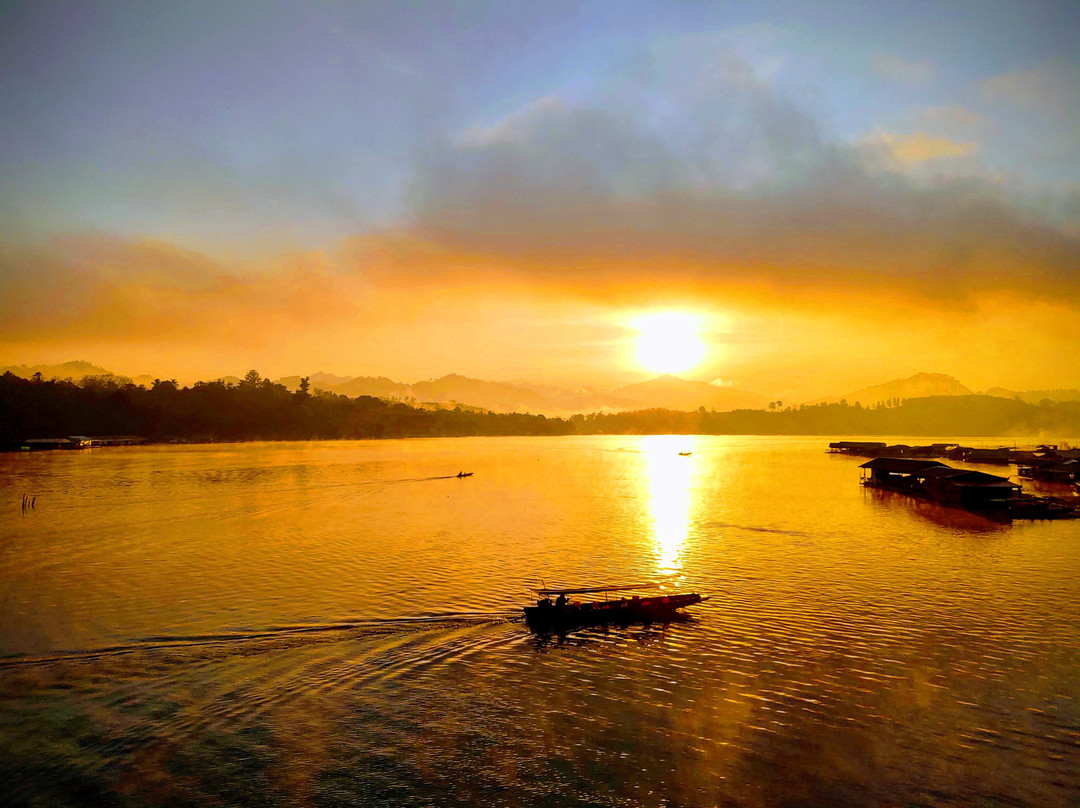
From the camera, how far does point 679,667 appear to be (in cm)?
2820

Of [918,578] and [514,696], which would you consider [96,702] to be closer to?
[514,696]

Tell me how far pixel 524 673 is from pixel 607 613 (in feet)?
25.7

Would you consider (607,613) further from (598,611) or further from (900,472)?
(900,472)

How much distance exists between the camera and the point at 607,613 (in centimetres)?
3419

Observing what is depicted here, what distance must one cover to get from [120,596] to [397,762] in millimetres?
29267

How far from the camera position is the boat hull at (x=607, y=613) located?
33.2m

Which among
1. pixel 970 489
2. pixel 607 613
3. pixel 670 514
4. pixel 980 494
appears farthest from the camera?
pixel 670 514

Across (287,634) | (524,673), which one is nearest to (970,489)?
(524,673)

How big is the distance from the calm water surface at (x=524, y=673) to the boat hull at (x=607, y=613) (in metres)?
0.84

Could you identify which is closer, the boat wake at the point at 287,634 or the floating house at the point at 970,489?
the boat wake at the point at 287,634

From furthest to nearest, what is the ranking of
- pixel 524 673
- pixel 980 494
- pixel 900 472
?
1. pixel 900 472
2. pixel 980 494
3. pixel 524 673

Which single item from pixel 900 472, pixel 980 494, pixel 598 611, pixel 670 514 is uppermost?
pixel 900 472

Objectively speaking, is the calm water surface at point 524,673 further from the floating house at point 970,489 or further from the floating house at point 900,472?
the floating house at point 900,472

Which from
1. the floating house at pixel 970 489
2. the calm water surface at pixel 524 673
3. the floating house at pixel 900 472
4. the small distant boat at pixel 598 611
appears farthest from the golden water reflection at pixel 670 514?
the floating house at pixel 970 489
